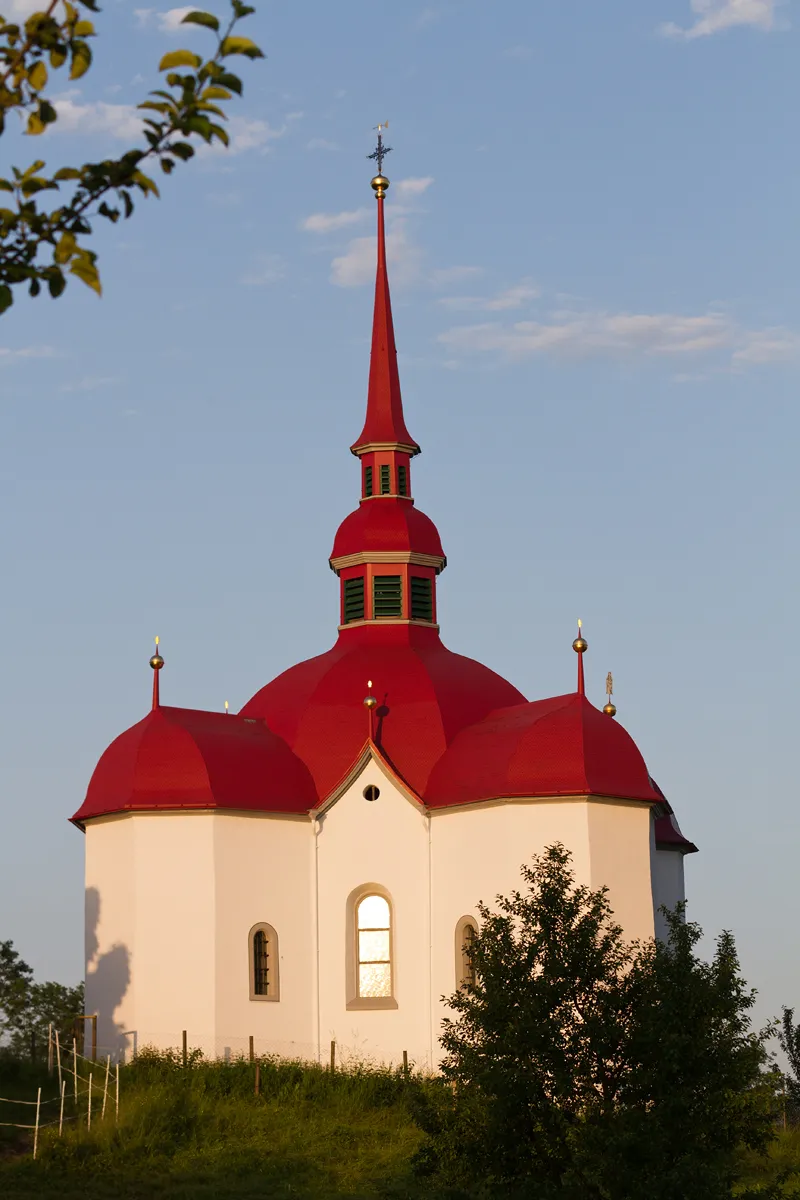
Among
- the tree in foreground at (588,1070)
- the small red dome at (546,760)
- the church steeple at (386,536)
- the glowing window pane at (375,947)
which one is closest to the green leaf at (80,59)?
the tree in foreground at (588,1070)

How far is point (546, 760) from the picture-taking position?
4075cm

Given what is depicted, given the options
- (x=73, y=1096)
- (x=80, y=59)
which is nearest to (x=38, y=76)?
(x=80, y=59)

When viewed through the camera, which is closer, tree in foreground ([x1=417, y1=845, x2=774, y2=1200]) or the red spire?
tree in foreground ([x1=417, y1=845, x2=774, y2=1200])

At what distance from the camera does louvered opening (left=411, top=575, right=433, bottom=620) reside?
47.2 m

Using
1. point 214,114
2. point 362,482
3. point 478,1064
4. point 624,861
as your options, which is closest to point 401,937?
point 624,861

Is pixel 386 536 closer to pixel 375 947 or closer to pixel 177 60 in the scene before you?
pixel 375 947

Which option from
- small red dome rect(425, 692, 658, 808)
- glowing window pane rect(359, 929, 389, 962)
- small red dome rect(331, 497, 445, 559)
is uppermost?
small red dome rect(331, 497, 445, 559)

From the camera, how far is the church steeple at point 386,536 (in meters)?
47.2

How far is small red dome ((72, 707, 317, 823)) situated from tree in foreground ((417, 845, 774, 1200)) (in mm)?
16013

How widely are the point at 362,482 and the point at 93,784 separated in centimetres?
1093

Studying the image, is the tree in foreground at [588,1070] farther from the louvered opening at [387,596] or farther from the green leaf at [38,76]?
the louvered opening at [387,596]

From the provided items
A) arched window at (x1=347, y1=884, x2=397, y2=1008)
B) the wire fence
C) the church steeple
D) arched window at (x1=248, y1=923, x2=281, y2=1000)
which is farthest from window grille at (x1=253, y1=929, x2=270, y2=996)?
the church steeple

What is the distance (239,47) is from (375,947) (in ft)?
111

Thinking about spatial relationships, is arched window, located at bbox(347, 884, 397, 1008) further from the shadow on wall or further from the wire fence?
the wire fence
